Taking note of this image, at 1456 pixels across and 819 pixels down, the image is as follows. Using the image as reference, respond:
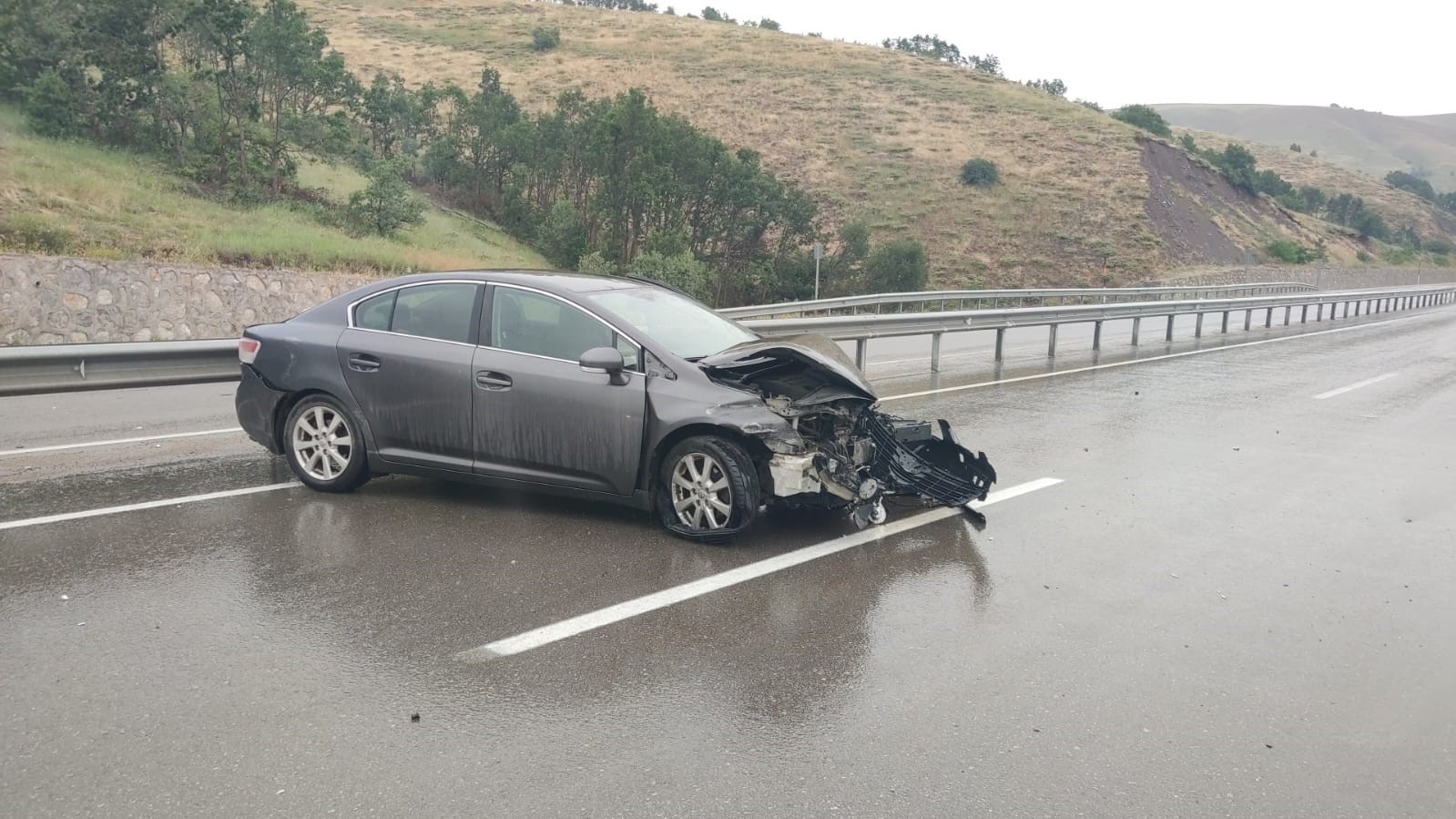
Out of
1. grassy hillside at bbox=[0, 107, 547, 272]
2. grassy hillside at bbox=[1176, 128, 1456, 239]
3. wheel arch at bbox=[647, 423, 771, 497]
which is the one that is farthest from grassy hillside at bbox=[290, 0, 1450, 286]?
wheel arch at bbox=[647, 423, 771, 497]

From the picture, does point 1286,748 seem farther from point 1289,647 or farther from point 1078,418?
point 1078,418

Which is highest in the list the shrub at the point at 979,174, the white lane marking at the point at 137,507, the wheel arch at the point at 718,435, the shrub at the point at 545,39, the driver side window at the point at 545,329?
the shrub at the point at 545,39

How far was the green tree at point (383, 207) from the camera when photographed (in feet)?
91.8

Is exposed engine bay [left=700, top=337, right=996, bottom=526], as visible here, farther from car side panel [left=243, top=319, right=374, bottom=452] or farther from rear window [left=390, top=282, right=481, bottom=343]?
car side panel [left=243, top=319, right=374, bottom=452]

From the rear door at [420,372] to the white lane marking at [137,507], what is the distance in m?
1.02

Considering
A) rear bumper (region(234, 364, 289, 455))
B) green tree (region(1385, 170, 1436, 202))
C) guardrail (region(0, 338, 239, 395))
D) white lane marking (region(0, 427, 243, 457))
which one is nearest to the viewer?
rear bumper (region(234, 364, 289, 455))

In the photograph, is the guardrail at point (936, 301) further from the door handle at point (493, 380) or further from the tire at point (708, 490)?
the tire at point (708, 490)

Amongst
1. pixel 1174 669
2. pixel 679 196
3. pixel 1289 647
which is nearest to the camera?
pixel 1174 669

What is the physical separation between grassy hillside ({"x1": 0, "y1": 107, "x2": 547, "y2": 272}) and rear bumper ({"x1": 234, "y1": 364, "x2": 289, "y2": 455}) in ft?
40.9

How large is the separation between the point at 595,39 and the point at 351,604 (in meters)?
82.1

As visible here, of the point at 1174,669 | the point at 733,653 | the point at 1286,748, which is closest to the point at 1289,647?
the point at 1174,669

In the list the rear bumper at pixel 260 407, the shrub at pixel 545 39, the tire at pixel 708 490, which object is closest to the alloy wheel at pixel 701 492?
the tire at pixel 708 490

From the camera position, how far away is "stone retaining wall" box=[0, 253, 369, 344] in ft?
53.7

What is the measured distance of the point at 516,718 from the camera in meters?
4.08
